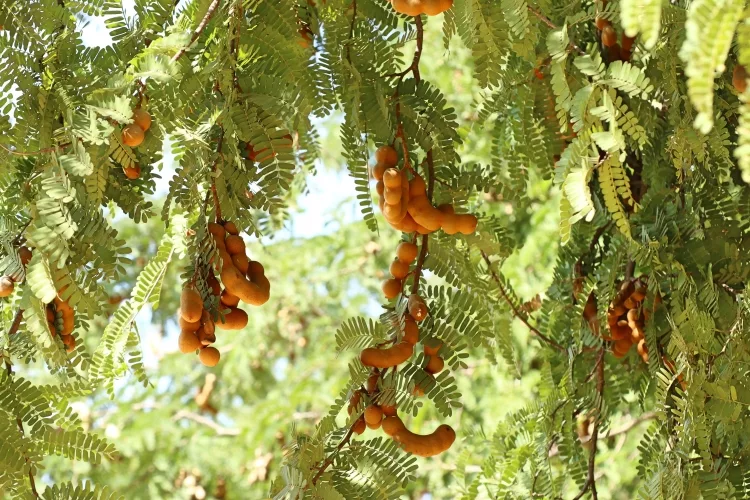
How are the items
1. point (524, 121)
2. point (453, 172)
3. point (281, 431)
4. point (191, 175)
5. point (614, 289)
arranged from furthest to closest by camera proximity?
point (281, 431) < point (524, 121) < point (614, 289) < point (453, 172) < point (191, 175)

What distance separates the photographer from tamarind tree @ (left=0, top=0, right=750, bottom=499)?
3.21 ft

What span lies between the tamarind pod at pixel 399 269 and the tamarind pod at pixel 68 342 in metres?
0.37

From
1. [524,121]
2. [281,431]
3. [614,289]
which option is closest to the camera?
[614,289]

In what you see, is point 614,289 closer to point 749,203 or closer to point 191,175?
point 749,203

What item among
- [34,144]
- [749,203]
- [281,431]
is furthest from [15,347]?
[281,431]

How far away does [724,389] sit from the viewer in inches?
42.8

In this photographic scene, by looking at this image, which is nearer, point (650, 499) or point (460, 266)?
point (650, 499)

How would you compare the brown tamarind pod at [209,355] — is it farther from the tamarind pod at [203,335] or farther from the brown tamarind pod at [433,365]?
the brown tamarind pod at [433,365]

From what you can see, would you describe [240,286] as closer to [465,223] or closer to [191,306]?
[191,306]

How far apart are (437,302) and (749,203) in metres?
0.49

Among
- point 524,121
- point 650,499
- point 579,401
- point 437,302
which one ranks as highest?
point 524,121

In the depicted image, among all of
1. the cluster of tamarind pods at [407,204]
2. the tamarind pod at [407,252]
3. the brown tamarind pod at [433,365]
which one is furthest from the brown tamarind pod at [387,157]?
the brown tamarind pod at [433,365]

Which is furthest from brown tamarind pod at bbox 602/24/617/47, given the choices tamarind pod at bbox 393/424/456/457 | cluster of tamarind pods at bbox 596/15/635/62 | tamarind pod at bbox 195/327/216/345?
tamarind pod at bbox 195/327/216/345

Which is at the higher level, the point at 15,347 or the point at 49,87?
the point at 49,87
